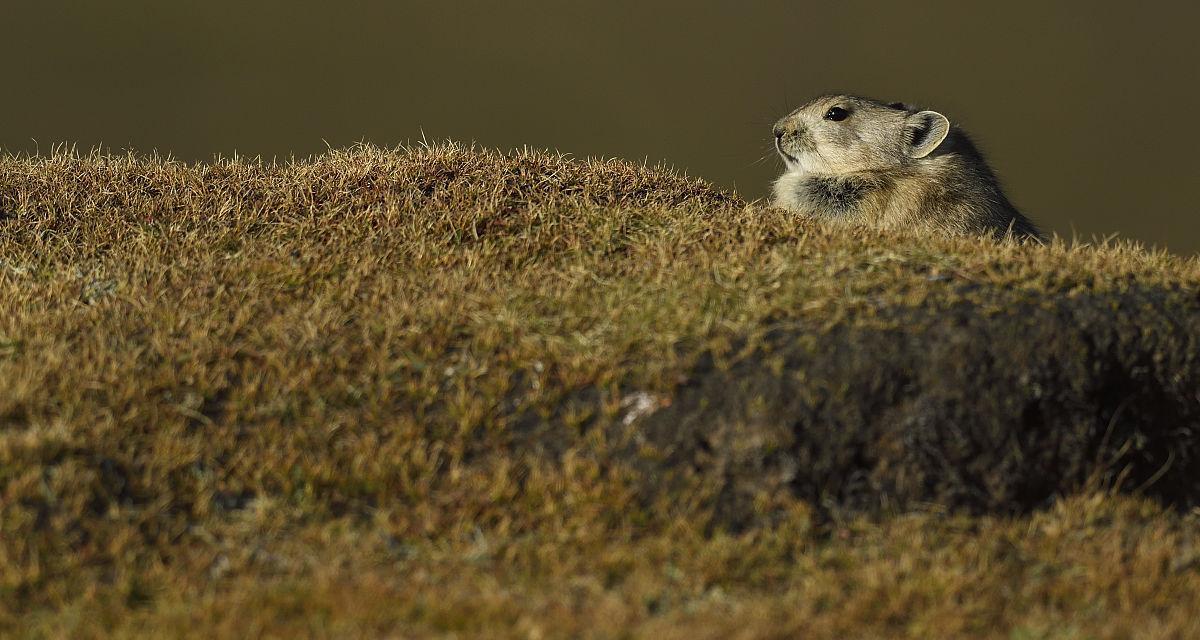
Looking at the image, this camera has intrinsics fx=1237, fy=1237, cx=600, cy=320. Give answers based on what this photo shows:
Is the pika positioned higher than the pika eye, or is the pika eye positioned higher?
the pika eye

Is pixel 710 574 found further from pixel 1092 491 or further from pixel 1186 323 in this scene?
pixel 1186 323

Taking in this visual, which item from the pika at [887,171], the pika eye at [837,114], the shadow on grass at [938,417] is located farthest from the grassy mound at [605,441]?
the pika eye at [837,114]

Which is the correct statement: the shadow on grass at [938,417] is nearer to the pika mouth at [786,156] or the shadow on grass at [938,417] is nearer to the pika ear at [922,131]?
the pika ear at [922,131]

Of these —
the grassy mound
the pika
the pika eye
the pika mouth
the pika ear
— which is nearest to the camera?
the grassy mound

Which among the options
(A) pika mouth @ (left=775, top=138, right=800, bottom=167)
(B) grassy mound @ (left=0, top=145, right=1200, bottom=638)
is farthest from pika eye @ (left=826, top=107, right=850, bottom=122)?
(B) grassy mound @ (left=0, top=145, right=1200, bottom=638)

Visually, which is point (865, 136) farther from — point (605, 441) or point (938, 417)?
point (605, 441)

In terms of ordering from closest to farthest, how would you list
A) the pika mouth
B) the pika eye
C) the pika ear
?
the pika ear, the pika eye, the pika mouth

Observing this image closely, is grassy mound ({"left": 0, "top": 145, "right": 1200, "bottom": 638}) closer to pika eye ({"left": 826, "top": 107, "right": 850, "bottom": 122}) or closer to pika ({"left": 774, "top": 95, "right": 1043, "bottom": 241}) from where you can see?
pika ({"left": 774, "top": 95, "right": 1043, "bottom": 241})
